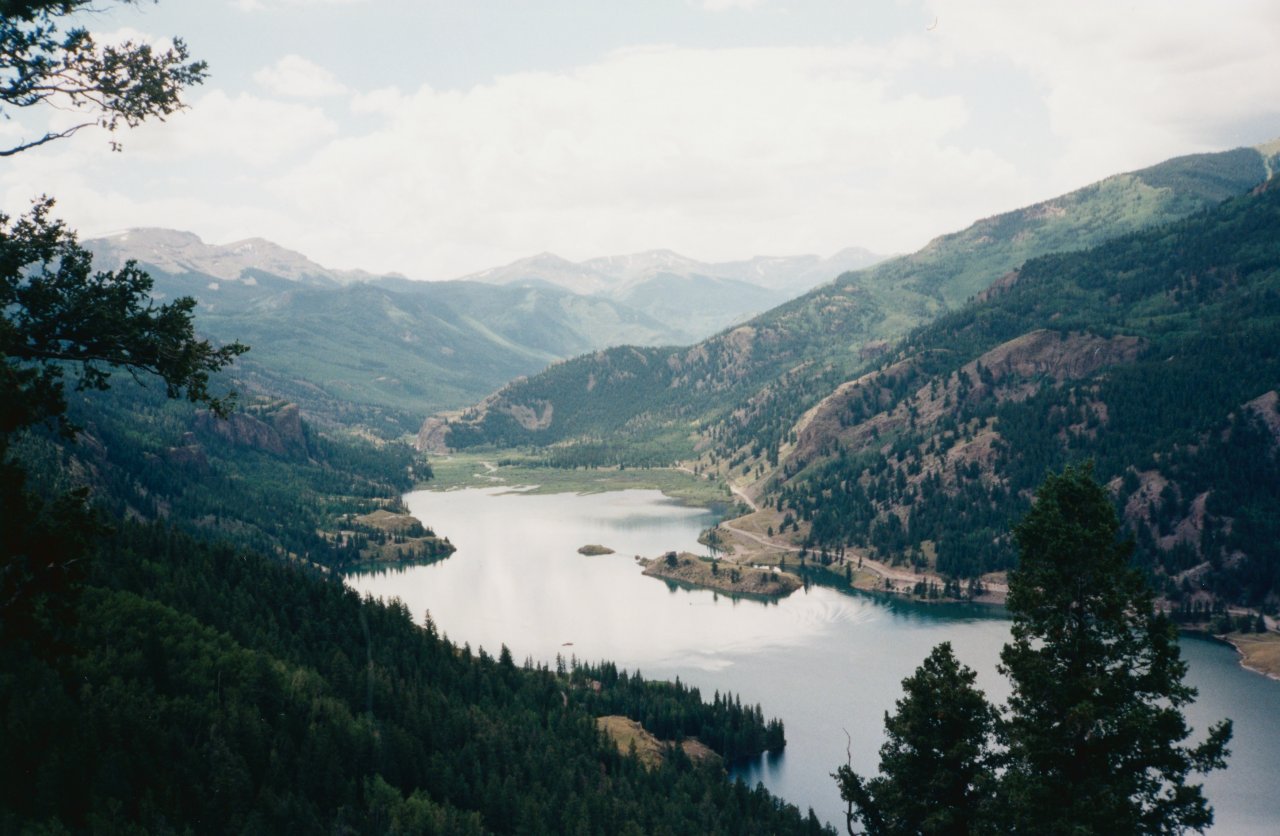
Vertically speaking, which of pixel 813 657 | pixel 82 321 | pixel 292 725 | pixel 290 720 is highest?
pixel 82 321

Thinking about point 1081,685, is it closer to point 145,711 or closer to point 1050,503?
point 1050,503

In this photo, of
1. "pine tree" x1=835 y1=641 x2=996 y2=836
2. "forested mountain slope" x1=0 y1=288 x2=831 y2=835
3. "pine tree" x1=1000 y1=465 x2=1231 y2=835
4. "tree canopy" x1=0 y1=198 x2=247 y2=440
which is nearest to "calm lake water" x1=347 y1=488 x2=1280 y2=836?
"forested mountain slope" x1=0 y1=288 x2=831 y2=835

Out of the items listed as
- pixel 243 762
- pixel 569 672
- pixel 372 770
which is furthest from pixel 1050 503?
pixel 569 672

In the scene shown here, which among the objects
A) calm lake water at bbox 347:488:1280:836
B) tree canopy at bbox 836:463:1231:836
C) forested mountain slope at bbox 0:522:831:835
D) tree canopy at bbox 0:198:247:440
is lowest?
calm lake water at bbox 347:488:1280:836

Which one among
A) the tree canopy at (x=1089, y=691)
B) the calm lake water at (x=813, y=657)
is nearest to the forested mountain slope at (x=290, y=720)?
the calm lake water at (x=813, y=657)

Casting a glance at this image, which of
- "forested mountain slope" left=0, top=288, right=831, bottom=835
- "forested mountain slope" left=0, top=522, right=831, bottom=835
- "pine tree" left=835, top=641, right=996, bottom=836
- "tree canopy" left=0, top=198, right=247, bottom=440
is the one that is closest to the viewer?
"tree canopy" left=0, top=198, right=247, bottom=440

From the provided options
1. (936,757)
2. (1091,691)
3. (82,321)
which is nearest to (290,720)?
(936,757)

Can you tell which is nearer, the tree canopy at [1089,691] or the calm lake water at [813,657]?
the tree canopy at [1089,691]

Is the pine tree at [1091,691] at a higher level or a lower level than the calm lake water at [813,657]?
higher

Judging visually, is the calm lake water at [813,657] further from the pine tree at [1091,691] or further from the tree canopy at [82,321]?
the tree canopy at [82,321]

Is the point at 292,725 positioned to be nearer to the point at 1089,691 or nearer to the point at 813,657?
the point at 1089,691

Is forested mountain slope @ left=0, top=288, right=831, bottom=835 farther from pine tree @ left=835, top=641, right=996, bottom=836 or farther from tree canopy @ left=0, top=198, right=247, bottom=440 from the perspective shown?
pine tree @ left=835, top=641, right=996, bottom=836

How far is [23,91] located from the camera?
23.3 metres

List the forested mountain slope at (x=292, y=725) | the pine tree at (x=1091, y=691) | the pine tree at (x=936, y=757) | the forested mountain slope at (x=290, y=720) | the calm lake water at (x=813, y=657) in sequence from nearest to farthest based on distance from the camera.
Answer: the pine tree at (x=1091, y=691), the pine tree at (x=936, y=757), the forested mountain slope at (x=290, y=720), the forested mountain slope at (x=292, y=725), the calm lake water at (x=813, y=657)
